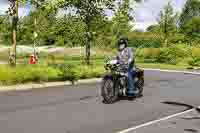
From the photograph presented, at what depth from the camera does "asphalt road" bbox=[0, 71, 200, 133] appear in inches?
392

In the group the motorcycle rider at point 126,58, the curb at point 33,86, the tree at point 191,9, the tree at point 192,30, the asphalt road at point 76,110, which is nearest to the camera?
the asphalt road at point 76,110

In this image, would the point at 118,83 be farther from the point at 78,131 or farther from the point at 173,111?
the point at 78,131

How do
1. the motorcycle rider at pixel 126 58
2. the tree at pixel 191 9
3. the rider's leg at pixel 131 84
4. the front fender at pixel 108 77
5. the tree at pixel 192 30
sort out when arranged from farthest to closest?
the tree at pixel 191 9
the tree at pixel 192 30
the rider's leg at pixel 131 84
the motorcycle rider at pixel 126 58
the front fender at pixel 108 77

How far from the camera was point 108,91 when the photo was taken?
14.1 m

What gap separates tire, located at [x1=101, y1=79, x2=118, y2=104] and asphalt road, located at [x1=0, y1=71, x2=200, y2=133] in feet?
0.68

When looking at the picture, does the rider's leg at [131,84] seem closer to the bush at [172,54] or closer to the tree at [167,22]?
the bush at [172,54]

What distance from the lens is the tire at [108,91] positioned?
13977mm

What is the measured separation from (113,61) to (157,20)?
4768 centimetres

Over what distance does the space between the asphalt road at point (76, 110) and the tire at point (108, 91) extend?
21 cm

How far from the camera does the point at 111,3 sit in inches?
1040

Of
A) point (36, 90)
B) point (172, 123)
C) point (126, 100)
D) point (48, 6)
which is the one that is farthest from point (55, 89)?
point (172, 123)

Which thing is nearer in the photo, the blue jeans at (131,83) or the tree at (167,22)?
the blue jeans at (131,83)

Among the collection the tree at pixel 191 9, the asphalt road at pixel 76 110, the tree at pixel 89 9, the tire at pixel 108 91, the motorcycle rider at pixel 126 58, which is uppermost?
the tree at pixel 191 9

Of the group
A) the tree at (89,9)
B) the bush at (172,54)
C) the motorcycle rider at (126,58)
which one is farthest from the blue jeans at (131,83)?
the bush at (172,54)
